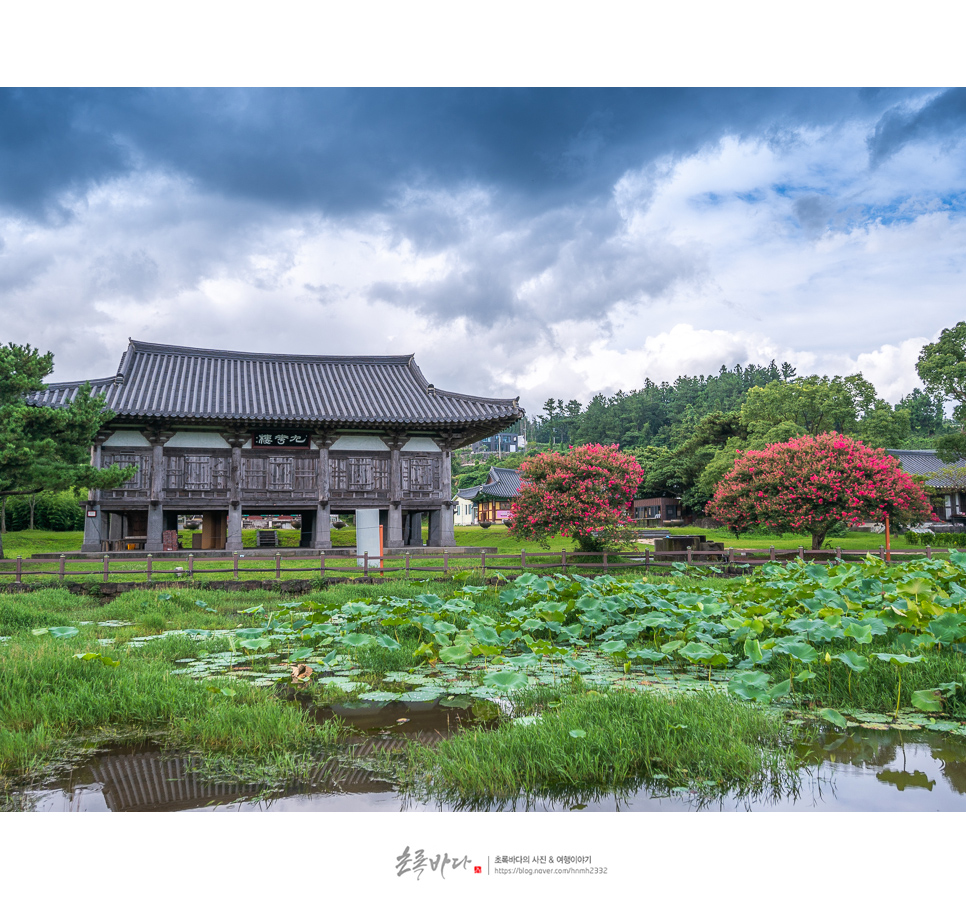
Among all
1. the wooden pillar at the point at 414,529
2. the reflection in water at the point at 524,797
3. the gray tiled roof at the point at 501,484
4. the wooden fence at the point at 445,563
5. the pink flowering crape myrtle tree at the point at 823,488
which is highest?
the gray tiled roof at the point at 501,484

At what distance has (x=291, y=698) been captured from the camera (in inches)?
185

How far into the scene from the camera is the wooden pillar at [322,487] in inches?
734

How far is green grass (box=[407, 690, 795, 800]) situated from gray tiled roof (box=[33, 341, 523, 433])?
15315 millimetres

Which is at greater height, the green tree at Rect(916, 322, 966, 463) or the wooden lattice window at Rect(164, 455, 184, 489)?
the green tree at Rect(916, 322, 966, 463)

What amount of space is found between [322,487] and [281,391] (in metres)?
3.63

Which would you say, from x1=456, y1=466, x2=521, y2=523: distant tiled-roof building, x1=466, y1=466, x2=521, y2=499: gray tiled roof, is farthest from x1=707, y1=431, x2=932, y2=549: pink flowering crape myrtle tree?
x1=466, y1=466, x2=521, y2=499: gray tiled roof

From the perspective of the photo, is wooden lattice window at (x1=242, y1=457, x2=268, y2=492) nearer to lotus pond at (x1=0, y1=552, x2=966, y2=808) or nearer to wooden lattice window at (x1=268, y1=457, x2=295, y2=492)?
wooden lattice window at (x1=268, y1=457, x2=295, y2=492)

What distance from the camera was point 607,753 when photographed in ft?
10.7

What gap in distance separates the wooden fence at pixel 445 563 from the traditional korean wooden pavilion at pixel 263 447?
3.03 metres

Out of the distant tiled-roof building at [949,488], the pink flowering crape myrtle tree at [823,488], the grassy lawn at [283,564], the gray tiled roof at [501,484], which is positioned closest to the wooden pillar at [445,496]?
the grassy lawn at [283,564]

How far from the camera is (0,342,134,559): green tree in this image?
42.8 ft

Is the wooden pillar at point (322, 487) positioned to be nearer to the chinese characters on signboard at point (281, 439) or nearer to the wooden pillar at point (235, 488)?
the chinese characters on signboard at point (281, 439)

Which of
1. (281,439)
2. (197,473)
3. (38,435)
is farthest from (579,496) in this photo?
(38,435)
